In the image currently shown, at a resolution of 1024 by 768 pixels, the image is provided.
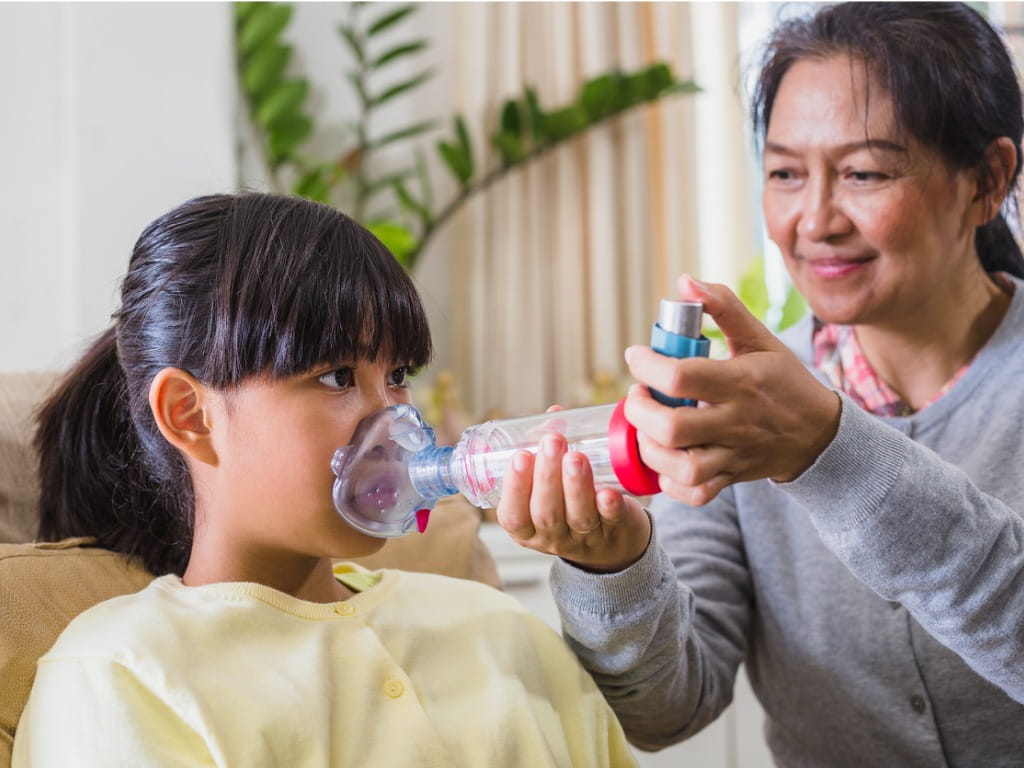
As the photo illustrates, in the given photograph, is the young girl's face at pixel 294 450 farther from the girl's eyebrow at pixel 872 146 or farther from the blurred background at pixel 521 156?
the blurred background at pixel 521 156

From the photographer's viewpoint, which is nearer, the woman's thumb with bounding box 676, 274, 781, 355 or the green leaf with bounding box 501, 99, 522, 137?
the woman's thumb with bounding box 676, 274, 781, 355

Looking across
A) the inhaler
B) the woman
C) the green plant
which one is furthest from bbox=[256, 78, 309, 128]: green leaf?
the inhaler

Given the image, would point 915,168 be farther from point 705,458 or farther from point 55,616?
point 55,616

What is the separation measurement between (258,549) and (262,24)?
1914mm

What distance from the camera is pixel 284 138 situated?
2725mm

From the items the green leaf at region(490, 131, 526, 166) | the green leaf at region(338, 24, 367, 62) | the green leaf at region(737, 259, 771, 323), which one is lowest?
the green leaf at region(737, 259, 771, 323)

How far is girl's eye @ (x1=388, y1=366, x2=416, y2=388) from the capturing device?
107cm

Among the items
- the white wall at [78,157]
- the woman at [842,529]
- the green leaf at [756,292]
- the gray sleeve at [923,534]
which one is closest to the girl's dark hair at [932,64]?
the woman at [842,529]

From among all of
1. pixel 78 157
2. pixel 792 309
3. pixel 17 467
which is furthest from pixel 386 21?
A: pixel 17 467

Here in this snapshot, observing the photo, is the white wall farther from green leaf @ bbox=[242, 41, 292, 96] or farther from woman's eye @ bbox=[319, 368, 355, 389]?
woman's eye @ bbox=[319, 368, 355, 389]

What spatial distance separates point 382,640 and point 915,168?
2.54ft

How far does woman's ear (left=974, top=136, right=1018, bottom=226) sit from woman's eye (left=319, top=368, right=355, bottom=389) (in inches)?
31.1

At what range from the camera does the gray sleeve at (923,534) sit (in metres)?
0.88

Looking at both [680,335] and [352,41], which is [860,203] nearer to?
[680,335]
